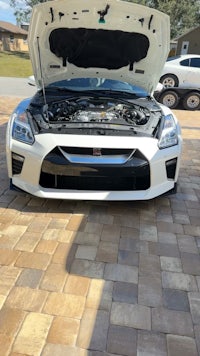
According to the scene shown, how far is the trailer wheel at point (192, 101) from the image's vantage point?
378 inches

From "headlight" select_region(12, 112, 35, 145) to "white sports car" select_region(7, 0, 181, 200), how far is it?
0.04ft

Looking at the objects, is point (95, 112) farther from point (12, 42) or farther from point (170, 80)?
point (12, 42)

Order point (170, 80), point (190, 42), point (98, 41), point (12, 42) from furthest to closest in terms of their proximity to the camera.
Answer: point (12, 42) → point (190, 42) → point (170, 80) → point (98, 41)

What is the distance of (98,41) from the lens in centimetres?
378

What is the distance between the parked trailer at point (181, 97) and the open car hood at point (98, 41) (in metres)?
5.83

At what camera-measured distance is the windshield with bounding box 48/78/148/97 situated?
12.7ft

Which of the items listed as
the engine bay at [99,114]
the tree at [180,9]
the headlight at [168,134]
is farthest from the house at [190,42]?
the headlight at [168,134]

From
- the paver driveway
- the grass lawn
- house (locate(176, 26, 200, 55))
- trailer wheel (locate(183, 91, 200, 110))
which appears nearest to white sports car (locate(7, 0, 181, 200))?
the paver driveway

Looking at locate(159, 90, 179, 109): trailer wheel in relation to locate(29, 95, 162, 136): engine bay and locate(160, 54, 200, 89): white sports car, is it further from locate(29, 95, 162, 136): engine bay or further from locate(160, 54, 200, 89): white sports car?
locate(29, 95, 162, 136): engine bay

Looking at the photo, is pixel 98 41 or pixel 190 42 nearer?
pixel 98 41

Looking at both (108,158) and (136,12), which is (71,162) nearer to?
(108,158)

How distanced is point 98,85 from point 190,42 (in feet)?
89.7

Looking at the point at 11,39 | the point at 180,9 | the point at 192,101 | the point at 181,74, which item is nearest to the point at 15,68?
the point at 181,74

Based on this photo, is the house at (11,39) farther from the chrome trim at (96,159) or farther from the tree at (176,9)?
the chrome trim at (96,159)
